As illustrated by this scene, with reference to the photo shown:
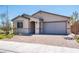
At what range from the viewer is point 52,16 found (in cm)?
698

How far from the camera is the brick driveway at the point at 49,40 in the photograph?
22.2ft

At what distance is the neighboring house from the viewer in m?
6.88

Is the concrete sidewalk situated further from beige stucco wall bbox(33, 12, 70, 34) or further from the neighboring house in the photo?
beige stucco wall bbox(33, 12, 70, 34)

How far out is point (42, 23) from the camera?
714 centimetres

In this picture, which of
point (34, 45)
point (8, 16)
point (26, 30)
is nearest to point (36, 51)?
point (34, 45)

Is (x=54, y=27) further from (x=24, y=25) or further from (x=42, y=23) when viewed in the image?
(x=24, y=25)

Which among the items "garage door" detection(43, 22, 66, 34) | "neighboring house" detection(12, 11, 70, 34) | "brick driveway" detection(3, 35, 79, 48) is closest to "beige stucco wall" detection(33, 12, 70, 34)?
"neighboring house" detection(12, 11, 70, 34)

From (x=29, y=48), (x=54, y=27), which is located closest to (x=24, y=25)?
(x=29, y=48)

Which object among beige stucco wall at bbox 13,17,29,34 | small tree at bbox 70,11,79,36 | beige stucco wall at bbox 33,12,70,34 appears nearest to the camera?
small tree at bbox 70,11,79,36

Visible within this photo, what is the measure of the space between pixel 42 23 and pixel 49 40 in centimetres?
61

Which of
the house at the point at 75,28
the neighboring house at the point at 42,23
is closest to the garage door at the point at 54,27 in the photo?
the neighboring house at the point at 42,23

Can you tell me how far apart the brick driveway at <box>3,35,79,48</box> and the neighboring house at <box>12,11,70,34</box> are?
0.15 meters

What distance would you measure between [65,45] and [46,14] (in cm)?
110
